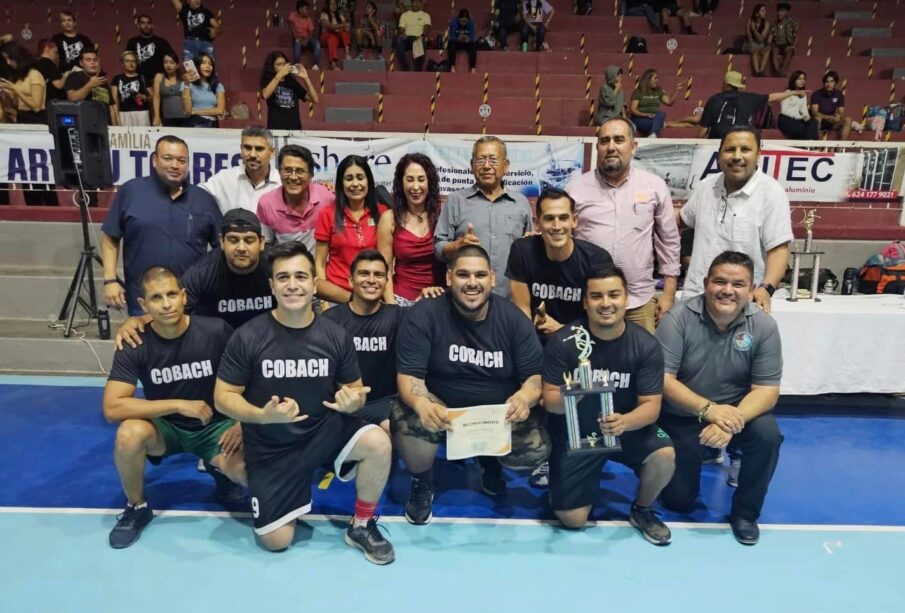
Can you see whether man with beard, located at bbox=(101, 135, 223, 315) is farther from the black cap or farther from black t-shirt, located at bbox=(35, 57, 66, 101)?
black t-shirt, located at bbox=(35, 57, 66, 101)

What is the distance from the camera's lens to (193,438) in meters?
3.25

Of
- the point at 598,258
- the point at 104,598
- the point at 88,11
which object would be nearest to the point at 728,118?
the point at 598,258

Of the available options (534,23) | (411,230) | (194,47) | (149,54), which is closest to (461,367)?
(411,230)

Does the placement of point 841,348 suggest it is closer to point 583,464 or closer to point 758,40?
point 583,464

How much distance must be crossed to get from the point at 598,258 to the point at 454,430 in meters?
1.22

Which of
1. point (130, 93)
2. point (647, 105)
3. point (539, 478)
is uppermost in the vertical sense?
point (647, 105)

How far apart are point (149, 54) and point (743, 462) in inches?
336

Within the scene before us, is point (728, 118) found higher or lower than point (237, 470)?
higher

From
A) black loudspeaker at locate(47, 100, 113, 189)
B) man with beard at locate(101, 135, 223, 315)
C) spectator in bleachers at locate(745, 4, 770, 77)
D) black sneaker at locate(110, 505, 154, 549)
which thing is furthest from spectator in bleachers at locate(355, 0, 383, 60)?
black sneaker at locate(110, 505, 154, 549)

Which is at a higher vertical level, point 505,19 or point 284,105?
point 505,19

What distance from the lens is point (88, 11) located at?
1184 cm

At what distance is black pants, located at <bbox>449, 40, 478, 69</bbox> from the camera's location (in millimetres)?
10320

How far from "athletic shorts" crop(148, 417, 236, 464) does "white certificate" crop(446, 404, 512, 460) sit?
117 centimetres

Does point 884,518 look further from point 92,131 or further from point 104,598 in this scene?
point 92,131
